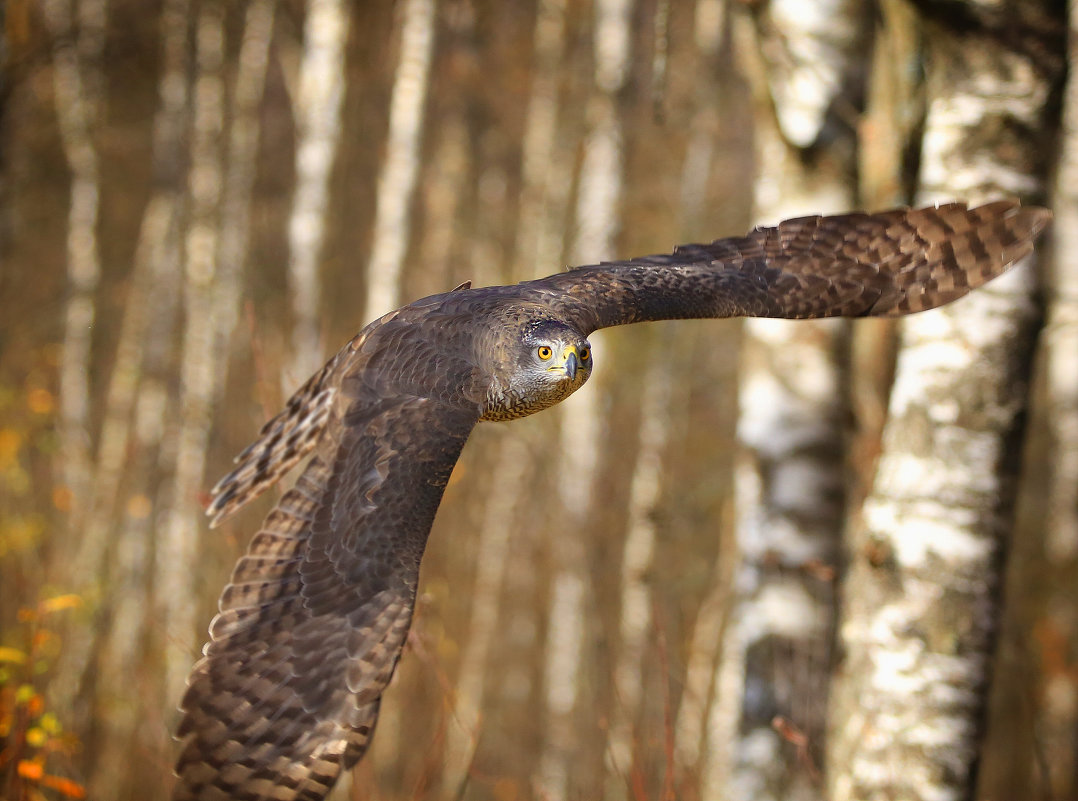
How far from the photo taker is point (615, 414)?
15977mm

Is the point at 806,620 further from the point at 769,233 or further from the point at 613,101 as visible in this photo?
the point at 613,101

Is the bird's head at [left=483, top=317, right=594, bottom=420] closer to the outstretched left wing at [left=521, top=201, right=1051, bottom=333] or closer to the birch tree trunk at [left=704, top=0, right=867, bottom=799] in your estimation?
the outstretched left wing at [left=521, top=201, right=1051, bottom=333]

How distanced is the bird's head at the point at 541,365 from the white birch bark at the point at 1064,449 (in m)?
3.44

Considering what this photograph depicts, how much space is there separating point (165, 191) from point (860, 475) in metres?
8.66

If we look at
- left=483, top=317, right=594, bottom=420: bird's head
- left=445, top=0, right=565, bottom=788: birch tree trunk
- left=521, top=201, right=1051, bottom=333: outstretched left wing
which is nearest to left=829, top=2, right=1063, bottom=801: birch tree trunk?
left=521, top=201, right=1051, bottom=333: outstretched left wing

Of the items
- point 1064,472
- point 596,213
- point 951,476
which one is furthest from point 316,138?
point 1064,472

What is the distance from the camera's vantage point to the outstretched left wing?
10.7 feet

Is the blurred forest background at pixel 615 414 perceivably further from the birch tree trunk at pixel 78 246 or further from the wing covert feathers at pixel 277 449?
the wing covert feathers at pixel 277 449

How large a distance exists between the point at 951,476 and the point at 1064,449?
4.41m

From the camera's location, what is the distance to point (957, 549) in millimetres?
3084

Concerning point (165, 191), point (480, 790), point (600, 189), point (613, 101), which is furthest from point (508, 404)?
point (480, 790)

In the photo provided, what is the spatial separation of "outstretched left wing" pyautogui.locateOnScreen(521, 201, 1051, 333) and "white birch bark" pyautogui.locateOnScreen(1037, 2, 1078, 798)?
224 centimetres

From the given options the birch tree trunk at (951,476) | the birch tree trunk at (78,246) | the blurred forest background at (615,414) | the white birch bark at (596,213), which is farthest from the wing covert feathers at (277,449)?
the birch tree trunk at (78,246)

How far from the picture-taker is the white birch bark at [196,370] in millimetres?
8219
